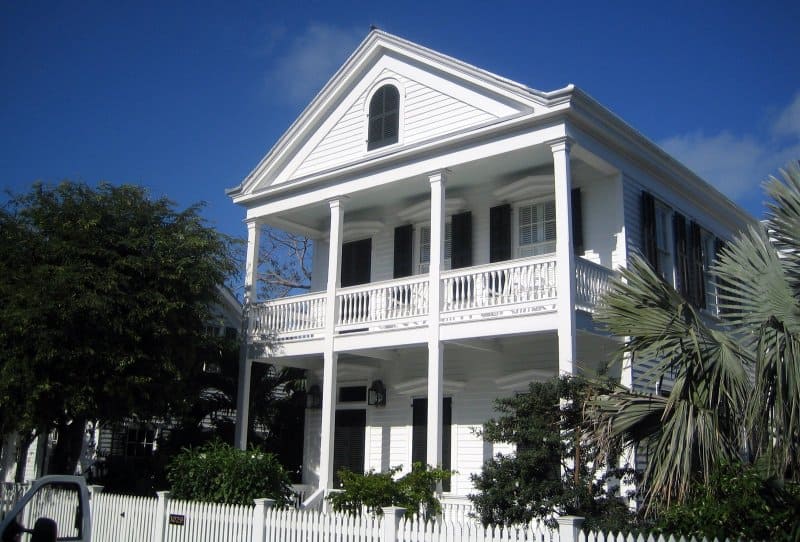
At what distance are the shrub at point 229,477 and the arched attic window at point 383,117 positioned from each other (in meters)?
6.87

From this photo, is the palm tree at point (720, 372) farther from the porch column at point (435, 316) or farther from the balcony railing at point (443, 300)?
the porch column at point (435, 316)

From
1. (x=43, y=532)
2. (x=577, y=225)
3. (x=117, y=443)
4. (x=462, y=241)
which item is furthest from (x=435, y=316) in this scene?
(x=117, y=443)

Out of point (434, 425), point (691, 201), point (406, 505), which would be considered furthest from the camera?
point (691, 201)

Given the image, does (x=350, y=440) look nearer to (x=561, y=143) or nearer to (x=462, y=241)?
(x=462, y=241)

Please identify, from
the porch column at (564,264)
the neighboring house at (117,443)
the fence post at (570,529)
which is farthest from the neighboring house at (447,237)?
the fence post at (570,529)

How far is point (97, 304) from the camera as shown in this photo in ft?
48.1

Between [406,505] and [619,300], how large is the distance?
14.2 feet

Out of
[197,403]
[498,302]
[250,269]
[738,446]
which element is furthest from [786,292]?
[197,403]

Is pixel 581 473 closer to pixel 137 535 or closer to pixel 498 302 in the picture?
pixel 498 302

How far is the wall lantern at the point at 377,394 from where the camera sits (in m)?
18.2

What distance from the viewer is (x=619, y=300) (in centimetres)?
1023

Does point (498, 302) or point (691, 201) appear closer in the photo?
point (498, 302)

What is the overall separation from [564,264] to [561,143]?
2.07 metres

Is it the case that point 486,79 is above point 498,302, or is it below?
above
